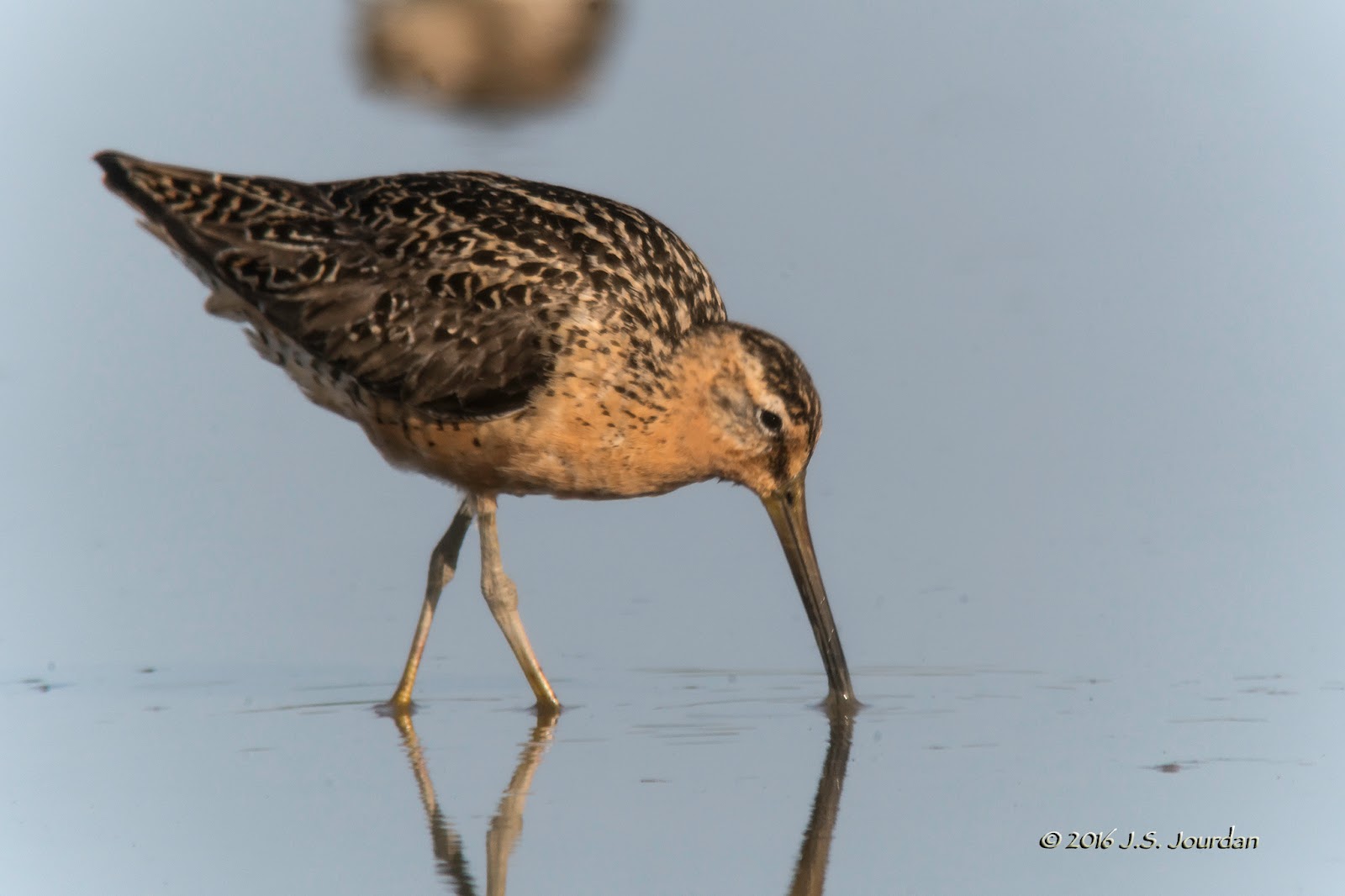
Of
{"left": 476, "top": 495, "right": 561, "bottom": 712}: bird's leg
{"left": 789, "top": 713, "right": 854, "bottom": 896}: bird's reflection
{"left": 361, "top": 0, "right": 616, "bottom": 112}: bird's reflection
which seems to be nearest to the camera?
{"left": 789, "top": 713, "right": 854, "bottom": 896}: bird's reflection

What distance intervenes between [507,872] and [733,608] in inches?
126

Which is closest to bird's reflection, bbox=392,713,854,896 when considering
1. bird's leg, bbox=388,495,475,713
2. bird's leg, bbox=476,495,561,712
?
bird's leg, bbox=476,495,561,712

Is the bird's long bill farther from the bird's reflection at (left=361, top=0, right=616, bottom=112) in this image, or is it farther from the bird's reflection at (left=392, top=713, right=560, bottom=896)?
the bird's reflection at (left=361, top=0, right=616, bottom=112)

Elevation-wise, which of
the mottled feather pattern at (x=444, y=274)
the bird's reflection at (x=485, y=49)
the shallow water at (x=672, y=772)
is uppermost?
the bird's reflection at (x=485, y=49)

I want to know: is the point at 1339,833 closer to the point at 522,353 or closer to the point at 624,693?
the point at 624,693

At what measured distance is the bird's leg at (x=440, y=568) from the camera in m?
8.26

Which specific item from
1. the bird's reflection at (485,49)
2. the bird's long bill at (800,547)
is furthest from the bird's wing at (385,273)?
the bird's reflection at (485,49)

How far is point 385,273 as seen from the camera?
8.46 meters

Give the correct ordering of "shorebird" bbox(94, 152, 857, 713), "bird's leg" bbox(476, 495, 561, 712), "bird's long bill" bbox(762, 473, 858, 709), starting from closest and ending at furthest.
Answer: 1. "bird's leg" bbox(476, 495, 561, 712)
2. "shorebird" bbox(94, 152, 857, 713)
3. "bird's long bill" bbox(762, 473, 858, 709)

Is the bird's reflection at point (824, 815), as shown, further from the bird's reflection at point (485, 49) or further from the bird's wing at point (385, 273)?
the bird's reflection at point (485, 49)

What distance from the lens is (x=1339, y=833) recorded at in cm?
611

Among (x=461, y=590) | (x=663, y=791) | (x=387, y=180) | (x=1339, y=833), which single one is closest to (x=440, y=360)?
(x=387, y=180)

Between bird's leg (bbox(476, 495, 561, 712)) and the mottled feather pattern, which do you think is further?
the mottled feather pattern

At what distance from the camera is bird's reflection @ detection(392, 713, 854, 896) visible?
5.79 m
